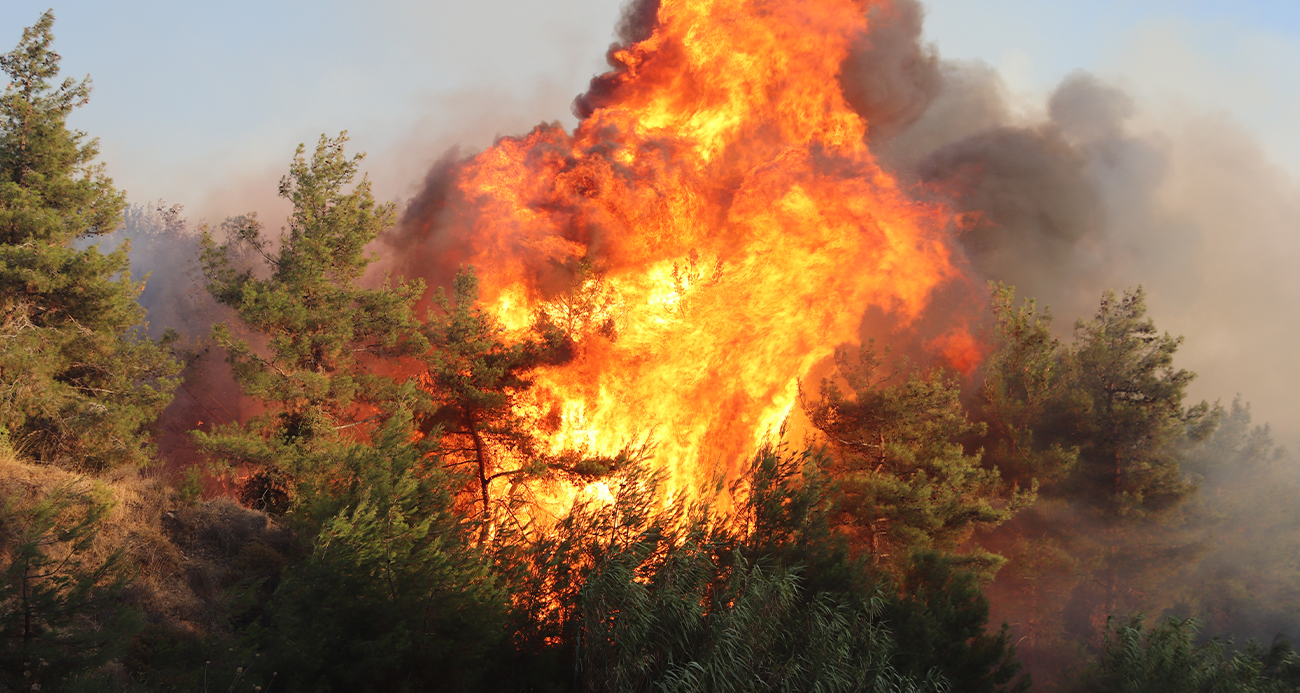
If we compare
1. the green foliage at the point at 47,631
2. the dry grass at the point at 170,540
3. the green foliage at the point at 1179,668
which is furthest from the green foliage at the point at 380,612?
the green foliage at the point at 1179,668

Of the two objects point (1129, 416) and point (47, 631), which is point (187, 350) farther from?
point (1129, 416)

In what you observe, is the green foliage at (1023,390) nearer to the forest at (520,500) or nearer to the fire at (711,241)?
the forest at (520,500)

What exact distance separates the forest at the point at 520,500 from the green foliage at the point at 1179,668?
8 centimetres

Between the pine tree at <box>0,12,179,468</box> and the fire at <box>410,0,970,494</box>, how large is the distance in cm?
1127

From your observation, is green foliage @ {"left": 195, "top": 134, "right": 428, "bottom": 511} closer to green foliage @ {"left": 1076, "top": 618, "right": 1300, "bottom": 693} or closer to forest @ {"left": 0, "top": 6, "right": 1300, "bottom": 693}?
forest @ {"left": 0, "top": 6, "right": 1300, "bottom": 693}

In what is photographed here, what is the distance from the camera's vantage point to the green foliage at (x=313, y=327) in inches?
831

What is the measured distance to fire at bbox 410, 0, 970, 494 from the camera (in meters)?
26.2

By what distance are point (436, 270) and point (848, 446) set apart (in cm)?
1645

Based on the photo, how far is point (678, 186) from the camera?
26562 mm

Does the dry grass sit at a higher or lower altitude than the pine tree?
lower

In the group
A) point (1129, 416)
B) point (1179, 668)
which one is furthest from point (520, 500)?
point (1129, 416)

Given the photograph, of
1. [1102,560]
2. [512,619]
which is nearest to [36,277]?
[512,619]

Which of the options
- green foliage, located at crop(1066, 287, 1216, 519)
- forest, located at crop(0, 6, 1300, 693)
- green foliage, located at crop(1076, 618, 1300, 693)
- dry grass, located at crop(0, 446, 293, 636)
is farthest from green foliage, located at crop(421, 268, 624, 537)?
green foliage, located at crop(1066, 287, 1216, 519)

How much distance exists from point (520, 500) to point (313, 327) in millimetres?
8138
